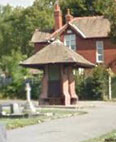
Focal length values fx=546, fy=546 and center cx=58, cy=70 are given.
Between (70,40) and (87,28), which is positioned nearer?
(70,40)

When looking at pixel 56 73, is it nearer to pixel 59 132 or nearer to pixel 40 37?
pixel 59 132

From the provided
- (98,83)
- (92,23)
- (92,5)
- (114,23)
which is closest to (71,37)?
(92,23)

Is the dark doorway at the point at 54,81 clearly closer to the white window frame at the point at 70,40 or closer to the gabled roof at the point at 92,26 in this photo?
the gabled roof at the point at 92,26

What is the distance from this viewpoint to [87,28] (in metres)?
64.1

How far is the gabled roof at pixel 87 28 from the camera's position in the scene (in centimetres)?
6228

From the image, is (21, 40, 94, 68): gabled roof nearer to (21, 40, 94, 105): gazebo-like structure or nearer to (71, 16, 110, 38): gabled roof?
(21, 40, 94, 105): gazebo-like structure

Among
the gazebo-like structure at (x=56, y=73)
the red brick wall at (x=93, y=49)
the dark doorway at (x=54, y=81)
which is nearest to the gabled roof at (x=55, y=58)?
the gazebo-like structure at (x=56, y=73)

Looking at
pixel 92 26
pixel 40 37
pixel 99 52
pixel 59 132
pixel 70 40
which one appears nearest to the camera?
pixel 59 132

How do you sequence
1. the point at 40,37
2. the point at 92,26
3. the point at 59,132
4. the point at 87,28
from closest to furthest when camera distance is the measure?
the point at 59,132
the point at 87,28
the point at 92,26
the point at 40,37

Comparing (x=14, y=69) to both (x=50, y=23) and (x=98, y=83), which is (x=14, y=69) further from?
(x=50, y=23)

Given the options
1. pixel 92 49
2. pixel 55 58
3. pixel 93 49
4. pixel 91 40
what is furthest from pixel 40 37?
pixel 55 58

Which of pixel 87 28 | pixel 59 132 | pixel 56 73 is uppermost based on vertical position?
pixel 87 28

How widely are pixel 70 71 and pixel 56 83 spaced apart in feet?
5.92

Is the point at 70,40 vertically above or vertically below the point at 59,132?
above
